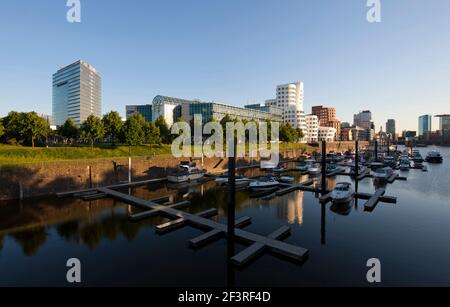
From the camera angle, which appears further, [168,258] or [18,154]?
[18,154]

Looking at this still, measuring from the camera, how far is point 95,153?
2008 inches

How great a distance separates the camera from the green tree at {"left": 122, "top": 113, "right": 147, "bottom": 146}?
60.5 metres

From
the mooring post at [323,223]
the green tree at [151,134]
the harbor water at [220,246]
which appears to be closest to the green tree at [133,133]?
the green tree at [151,134]

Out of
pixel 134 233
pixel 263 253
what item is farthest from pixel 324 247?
pixel 134 233

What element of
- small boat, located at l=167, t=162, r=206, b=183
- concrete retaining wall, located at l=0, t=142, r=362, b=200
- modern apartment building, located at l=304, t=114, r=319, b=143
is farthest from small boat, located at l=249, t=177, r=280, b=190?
modern apartment building, located at l=304, t=114, r=319, b=143

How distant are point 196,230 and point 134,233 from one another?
5.85 meters

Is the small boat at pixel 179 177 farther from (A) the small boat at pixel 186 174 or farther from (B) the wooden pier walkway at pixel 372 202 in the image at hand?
(B) the wooden pier walkway at pixel 372 202

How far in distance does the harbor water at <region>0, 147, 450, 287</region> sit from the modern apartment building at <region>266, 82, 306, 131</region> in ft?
450

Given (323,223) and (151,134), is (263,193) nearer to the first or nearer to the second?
(323,223)

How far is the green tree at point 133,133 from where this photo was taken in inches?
2382

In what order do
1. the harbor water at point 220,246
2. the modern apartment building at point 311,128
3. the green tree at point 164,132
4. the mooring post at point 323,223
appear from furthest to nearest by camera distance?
the modern apartment building at point 311,128
the green tree at point 164,132
the mooring post at point 323,223
the harbor water at point 220,246

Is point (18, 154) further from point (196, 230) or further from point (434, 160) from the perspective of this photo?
point (434, 160)

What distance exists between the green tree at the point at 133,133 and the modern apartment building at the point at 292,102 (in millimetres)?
122954
